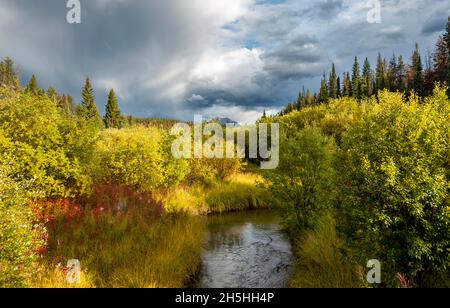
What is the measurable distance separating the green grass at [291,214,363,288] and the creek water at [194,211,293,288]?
35.2 inches

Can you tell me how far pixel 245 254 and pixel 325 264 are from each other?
464 centimetres

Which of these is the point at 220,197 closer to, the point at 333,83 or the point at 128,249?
the point at 128,249

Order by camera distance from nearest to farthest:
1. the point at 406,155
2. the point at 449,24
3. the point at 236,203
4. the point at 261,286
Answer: the point at 406,155 → the point at 261,286 → the point at 236,203 → the point at 449,24

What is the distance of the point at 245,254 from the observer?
13602 millimetres

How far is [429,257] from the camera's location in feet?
20.2

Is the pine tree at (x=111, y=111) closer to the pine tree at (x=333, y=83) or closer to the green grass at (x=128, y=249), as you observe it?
the pine tree at (x=333, y=83)

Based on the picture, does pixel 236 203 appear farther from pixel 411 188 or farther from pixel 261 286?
pixel 411 188

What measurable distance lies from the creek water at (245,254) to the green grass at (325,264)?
0.89 m

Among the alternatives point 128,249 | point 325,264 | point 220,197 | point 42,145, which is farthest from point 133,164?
point 325,264

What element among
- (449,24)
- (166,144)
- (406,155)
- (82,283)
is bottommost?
(82,283)

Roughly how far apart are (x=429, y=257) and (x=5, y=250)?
7484mm

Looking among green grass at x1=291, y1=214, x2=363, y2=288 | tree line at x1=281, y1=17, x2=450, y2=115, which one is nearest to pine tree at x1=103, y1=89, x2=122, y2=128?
tree line at x1=281, y1=17, x2=450, y2=115

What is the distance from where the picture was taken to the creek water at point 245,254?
425 inches

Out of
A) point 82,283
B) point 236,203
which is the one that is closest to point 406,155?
point 82,283
